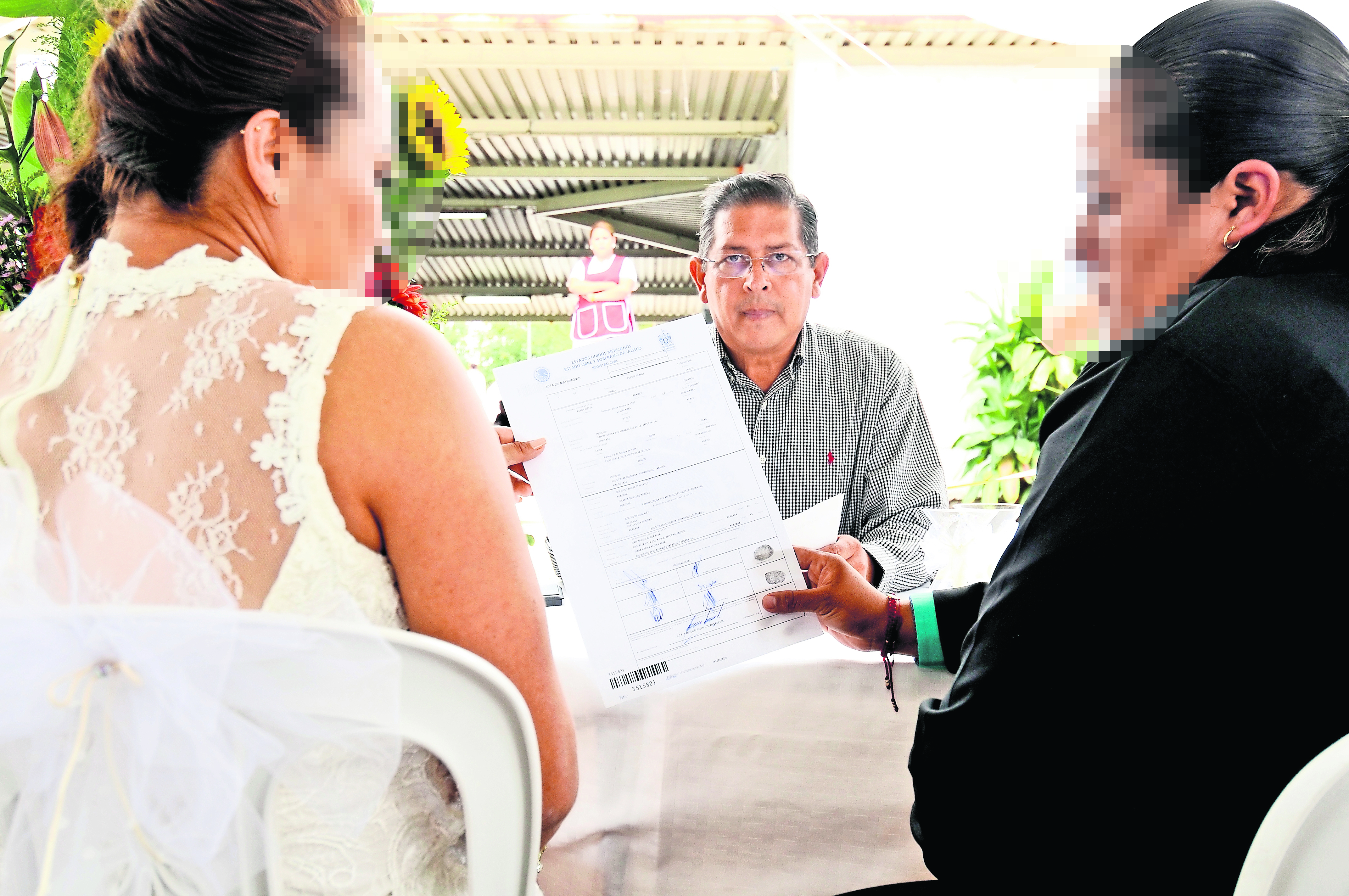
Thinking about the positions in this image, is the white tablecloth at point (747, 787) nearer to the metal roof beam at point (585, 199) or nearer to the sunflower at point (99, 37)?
the sunflower at point (99, 37)

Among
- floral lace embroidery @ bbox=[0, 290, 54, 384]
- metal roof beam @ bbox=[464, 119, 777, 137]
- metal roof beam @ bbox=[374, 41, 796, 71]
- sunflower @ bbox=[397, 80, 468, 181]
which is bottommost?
floral lace embroidery @ bbox=[0, 290, 54, 384]

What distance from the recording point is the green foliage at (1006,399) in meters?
4.70

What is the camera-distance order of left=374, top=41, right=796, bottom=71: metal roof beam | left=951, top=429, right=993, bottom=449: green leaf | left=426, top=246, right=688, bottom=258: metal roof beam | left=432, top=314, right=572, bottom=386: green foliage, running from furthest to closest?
left=432, top=314, right=572, bottom=386: green foliage
left=426, top=246, right=688, bottom=258: metal roof beam
left=374, top=41, right=796, bottom=71: metal roof beam
left=951, top=429, right=993, bottom=449: green leaf

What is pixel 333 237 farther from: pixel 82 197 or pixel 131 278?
pixel 82 197

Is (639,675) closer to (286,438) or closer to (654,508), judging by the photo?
(654,508)

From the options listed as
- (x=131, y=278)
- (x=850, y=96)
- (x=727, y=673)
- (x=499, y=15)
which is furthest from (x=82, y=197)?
(x=850, y=96)

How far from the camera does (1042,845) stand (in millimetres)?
881

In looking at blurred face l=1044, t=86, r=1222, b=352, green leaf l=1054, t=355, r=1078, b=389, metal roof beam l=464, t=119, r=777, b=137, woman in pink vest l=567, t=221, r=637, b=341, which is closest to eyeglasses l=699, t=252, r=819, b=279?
blurred face l=1044, t=86, r=1222, b=352

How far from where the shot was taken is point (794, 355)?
2314 millimetres

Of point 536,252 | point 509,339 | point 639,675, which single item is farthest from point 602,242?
point 509,339

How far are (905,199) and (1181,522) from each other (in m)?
5.60

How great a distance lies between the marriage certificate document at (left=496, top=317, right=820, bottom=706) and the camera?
1.19 meters

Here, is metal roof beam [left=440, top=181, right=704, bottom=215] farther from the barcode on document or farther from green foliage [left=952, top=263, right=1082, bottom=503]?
the barcode on document

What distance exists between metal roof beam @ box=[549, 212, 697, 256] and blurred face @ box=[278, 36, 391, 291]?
853 centimetres
